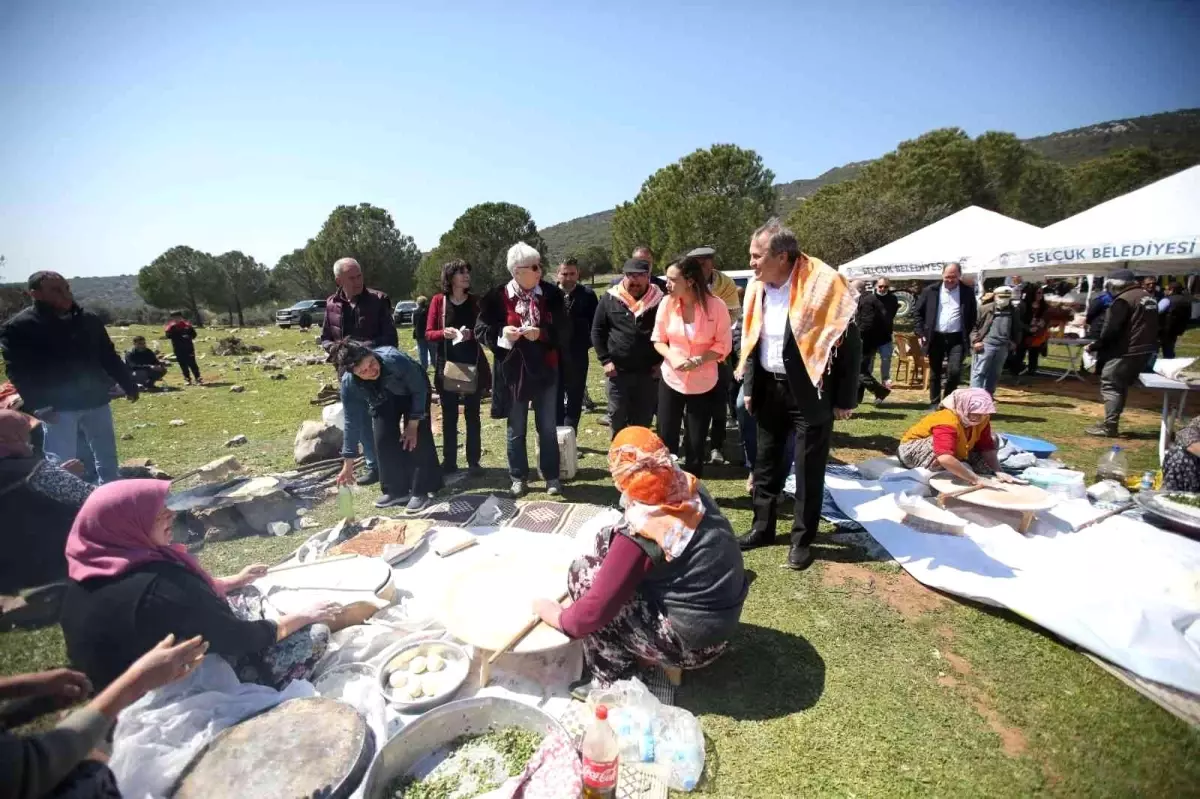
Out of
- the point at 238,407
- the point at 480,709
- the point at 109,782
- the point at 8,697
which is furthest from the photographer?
the point at 238,407

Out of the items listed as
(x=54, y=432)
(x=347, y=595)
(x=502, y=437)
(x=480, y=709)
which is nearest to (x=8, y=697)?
(x=480, y=709)

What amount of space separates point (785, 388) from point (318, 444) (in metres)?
5.05

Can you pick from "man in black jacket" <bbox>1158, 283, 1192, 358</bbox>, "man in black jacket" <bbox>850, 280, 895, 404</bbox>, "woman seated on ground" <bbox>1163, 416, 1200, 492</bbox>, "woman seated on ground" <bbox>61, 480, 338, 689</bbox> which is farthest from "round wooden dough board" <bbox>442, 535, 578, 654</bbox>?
"man in black jacket" <bbox>1158, 283, 1192, 358</bbox>

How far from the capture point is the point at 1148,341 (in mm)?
6234

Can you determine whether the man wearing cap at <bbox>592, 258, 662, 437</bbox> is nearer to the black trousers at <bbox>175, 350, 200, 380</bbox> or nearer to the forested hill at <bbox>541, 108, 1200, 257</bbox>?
the forested hill at <bbox>541, 108, 1200, 257</bbox>

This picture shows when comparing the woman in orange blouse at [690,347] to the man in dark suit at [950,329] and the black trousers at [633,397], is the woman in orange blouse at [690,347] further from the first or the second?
the man in dark suit at [950,329]

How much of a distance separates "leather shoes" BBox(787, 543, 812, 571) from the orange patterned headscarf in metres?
1.80

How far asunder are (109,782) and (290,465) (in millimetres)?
4942

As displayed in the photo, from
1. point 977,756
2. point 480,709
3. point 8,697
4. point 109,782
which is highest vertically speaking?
point 8,697

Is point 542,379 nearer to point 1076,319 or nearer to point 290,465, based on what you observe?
point 290,465

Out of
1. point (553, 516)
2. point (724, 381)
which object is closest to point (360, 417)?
point (553, 516)

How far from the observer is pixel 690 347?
4.24 meters

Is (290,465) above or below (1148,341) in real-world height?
below

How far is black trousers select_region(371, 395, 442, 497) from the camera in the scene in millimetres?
4516
